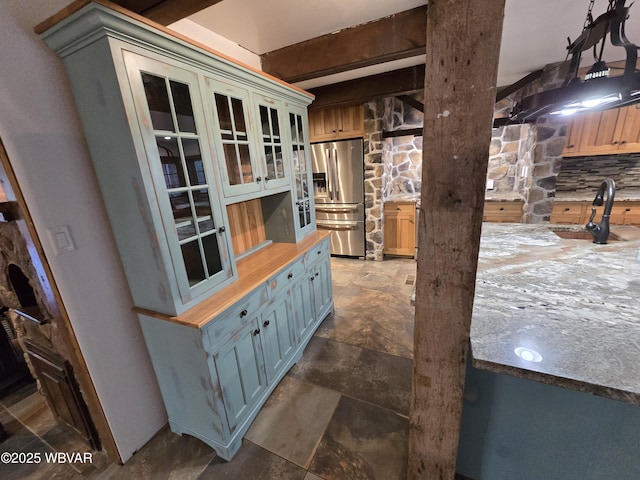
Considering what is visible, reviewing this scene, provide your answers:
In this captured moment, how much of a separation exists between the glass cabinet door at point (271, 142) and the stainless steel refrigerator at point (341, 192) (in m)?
1.96

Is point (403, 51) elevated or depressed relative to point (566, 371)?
elevated

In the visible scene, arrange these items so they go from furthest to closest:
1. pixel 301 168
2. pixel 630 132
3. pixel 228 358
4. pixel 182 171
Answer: pixel 630 132
pixel 301 168
pixel 228 358
pixel 182 171

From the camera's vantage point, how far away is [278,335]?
1858 millimetres

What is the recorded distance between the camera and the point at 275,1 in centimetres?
151

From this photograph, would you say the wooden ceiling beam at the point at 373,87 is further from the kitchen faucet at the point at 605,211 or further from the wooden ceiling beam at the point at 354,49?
the kitchen faucet at the point at 605,211

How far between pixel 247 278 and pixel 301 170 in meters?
1.16

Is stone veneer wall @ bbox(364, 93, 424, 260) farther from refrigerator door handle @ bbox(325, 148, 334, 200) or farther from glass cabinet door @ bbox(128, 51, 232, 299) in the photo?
glass cabinet door @ bbox(128, 51, 232, 299)

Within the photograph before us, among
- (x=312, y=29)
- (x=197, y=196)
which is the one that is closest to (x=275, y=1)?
(x=312, y=29)

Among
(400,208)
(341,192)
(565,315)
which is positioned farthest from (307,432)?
(400,208)

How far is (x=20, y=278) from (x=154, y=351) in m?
0.78

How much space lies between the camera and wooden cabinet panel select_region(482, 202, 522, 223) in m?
3.67

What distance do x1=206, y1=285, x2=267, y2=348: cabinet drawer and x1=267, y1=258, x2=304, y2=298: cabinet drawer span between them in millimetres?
85

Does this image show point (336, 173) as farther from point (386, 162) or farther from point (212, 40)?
point (212, 40)

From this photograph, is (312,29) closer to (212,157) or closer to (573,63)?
(212,157)
